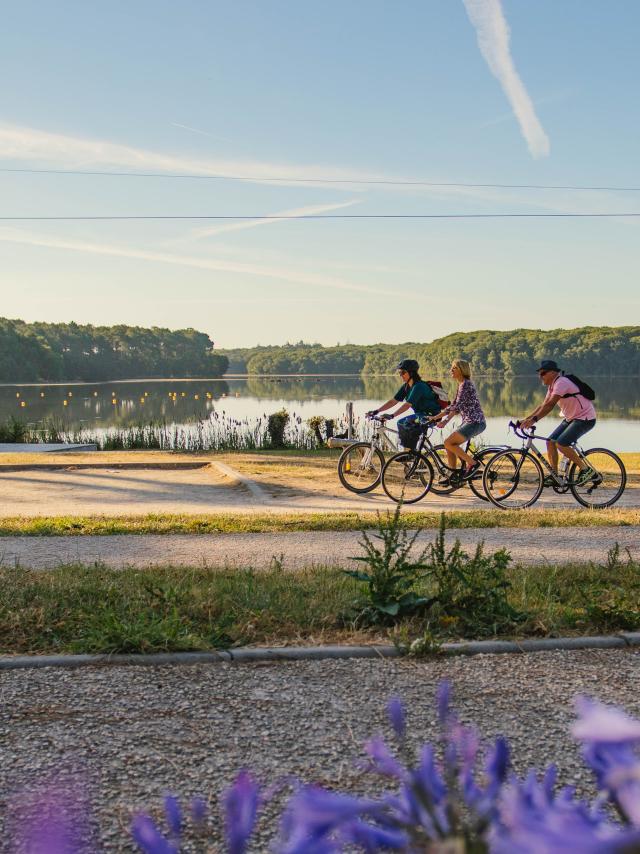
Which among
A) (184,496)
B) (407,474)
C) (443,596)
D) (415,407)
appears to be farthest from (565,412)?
(443,596)

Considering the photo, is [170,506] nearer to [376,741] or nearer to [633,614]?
[633,614]

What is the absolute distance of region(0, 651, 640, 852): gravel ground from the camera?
3232 millimetres

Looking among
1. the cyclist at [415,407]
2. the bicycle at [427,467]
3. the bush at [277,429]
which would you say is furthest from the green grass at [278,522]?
the bush at [277,429]

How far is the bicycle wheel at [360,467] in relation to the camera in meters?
12.6

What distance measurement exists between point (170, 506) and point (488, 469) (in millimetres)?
4207

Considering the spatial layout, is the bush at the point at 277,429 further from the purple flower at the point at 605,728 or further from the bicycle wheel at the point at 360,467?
the purple flower at the point at 605,728

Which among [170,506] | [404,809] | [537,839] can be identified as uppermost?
[537,839]

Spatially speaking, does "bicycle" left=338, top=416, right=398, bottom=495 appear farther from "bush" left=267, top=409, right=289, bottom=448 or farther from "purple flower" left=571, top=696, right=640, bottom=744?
"purple flower" left=571, top=696, right=640, bottom=744

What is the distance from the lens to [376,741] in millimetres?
669

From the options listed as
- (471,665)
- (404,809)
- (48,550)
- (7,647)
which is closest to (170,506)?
(48,550)

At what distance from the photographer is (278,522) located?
30.8 ft

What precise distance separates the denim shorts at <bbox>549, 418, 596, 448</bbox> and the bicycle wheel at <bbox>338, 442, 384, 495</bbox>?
2.60 meters

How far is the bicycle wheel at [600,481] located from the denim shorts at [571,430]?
0.44 m

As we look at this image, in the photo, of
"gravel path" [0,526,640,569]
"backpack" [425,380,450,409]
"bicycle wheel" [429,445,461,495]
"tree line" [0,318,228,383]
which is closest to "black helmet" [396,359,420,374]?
"backpack" [425,380,450,409]
